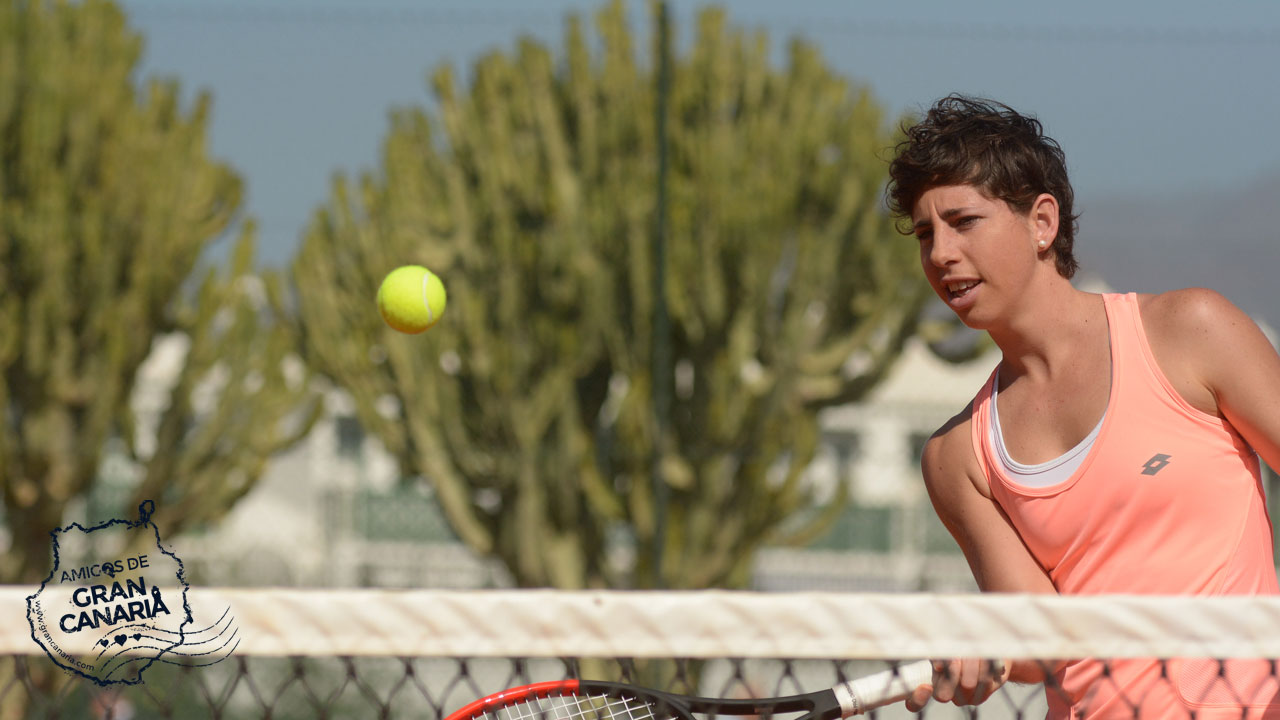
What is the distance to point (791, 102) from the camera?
7.36 meters

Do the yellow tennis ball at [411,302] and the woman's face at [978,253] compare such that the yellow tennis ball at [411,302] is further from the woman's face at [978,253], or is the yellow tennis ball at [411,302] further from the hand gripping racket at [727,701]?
the woman's face at [978,253]

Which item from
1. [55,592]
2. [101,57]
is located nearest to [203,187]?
[101,57]

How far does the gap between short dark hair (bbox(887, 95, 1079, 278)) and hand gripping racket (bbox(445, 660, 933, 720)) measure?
23.7 inches

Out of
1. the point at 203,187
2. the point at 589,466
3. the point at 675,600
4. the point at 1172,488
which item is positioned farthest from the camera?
the point at 203,187

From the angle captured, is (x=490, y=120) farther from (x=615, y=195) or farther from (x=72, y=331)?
(x=72, y=331)

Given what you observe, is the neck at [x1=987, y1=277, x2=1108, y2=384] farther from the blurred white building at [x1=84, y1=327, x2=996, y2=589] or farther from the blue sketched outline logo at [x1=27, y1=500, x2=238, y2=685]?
the blurred white building at [x1=84, y1=327, x2=996, y2=589]

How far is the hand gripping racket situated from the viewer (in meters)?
1.77

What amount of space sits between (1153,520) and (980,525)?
24 cm

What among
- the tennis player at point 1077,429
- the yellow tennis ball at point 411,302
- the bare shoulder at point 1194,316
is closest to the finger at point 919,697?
the tennis player at point 1077,429

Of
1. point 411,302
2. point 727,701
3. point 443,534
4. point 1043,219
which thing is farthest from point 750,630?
point 443,534

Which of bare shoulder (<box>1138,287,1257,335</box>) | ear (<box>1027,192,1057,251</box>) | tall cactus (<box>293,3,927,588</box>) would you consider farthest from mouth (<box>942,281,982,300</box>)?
tall cactus (<box>293,3,927,588</box>)

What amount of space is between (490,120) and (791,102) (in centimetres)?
172

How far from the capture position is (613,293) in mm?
7023

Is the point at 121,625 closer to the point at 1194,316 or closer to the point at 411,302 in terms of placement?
the point at 1194,316
